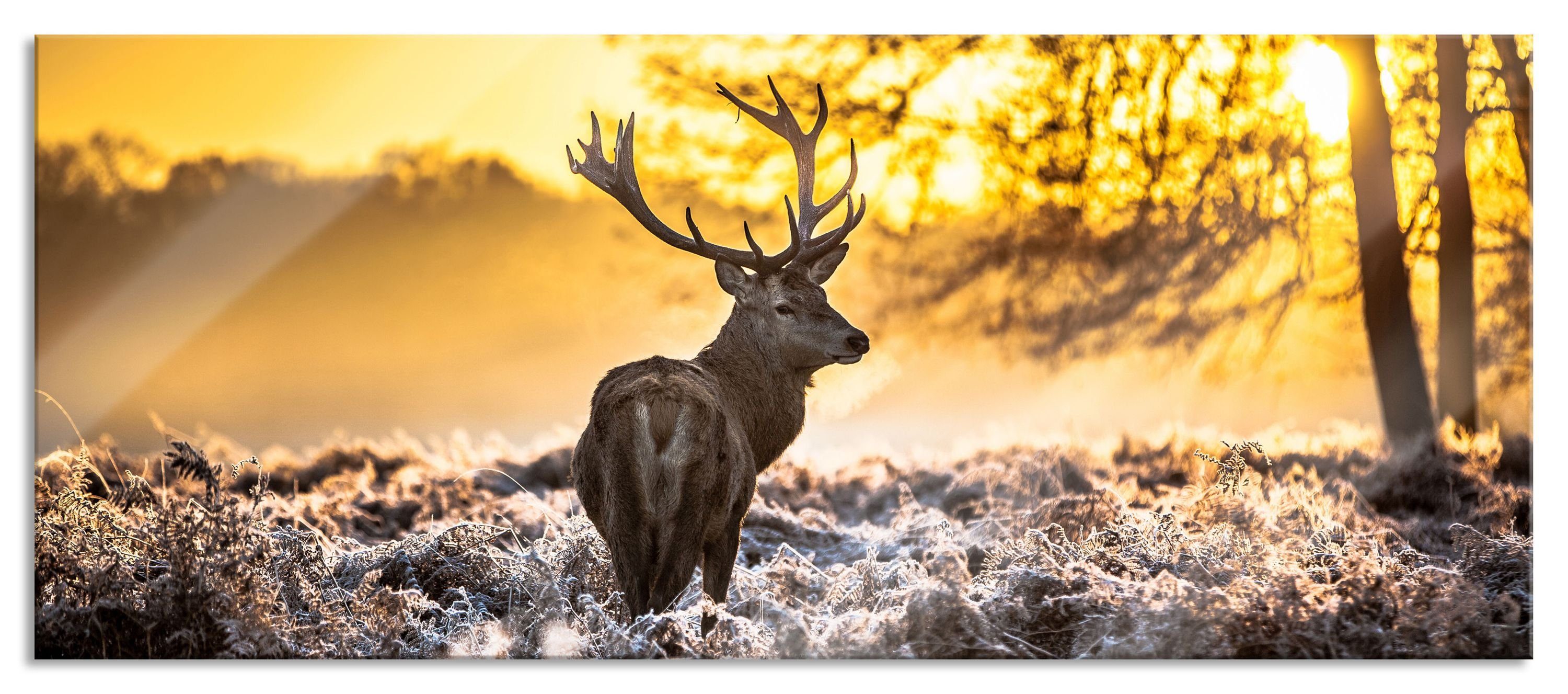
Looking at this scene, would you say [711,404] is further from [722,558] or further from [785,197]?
[785,197]

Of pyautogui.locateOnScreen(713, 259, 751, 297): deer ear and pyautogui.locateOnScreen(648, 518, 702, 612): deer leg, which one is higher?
pyautogui.locateOnScreen(713, 259, 751, 297): deer ear

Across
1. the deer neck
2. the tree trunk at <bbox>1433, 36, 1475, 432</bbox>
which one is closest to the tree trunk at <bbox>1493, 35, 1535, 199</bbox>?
the tree trunk at <bbox>1433, 36, 1475, 432</bbox>

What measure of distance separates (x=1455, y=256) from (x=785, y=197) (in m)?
3.26

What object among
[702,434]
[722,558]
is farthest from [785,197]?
[722,558]

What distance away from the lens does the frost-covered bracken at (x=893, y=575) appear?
4.70 m

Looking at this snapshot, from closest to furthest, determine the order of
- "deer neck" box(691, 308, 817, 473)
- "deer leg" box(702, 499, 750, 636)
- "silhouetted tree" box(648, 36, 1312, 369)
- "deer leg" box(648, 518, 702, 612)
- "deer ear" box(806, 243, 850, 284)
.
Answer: "deer leg" box(648, 518, 702, 612), "deer leg" box(702, 499, 750, 636), "deer neck" box(691, 308, 817, 473), "deer ear" box(806, 243, 850, 284), "silhouetted tree" box(648, 36, 1312, 369)

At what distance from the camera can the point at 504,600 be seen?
533 cm

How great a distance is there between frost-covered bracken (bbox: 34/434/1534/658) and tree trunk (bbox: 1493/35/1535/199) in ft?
4.07

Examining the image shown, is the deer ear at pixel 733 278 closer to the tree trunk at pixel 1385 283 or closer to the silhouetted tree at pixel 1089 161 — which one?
the silhouetted tree at pixel 1089 161

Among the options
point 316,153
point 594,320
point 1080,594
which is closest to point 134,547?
point 316,153

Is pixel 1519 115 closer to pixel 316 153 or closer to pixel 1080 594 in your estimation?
pixel 1080 594

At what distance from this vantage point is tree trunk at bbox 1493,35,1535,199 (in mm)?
5355

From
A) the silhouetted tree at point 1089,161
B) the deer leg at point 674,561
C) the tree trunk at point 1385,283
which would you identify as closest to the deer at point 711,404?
the deer leg at point 674,561

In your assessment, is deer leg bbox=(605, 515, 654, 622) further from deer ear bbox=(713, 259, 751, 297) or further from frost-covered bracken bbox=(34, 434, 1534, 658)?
deer ear bbox=(713, 259, 751, 297)
